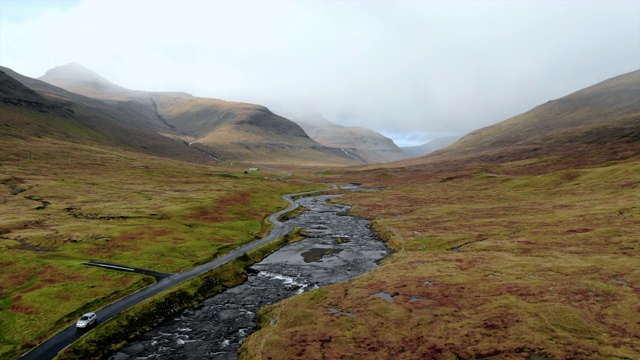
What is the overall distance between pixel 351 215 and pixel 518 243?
63451 mm

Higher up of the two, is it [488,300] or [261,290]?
[488,300]

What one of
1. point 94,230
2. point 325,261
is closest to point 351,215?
point 325,261

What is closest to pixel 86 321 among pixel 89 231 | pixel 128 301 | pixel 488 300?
pixel 128 301

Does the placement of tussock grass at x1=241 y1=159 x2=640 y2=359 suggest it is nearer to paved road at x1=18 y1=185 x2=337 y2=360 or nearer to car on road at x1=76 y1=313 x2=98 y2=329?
paved road at x1=18 y1=185 x2=337 y2=360

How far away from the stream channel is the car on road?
564 cm

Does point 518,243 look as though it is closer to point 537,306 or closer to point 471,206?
point 537,306

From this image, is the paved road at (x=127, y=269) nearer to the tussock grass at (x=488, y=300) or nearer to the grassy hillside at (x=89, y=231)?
the grassy hillside at (x=89, y=231)

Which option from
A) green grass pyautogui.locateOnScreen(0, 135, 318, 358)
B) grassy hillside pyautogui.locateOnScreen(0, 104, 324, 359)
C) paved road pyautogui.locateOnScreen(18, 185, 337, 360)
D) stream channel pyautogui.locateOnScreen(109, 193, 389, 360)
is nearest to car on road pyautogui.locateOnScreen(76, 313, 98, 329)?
paved road pyautogui.locateOnScreen(18, 185, 337, 360)

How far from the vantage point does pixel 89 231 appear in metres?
81.9

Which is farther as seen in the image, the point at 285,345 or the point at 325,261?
the point at 325,261

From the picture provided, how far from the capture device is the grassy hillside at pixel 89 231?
4956cm

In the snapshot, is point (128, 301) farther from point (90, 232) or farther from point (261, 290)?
point (90, 232)

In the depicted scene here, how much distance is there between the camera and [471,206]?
12794 centimetres

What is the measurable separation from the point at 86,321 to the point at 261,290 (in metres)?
24.6
